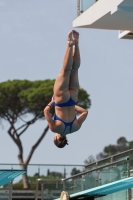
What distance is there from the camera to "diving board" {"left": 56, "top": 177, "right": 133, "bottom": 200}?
14.1 m

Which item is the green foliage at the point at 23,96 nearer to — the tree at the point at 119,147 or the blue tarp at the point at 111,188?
the tree at the point at 119,147

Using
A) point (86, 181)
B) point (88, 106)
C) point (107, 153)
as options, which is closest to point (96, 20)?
point (86, 181)

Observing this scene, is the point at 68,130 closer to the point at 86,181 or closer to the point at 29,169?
the point at 86,181

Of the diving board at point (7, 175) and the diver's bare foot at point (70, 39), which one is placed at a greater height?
the diver's bare foot at point (70, 39)

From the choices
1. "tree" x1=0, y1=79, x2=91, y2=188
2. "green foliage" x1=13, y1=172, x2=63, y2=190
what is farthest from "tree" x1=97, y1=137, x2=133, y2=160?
"green foliage" x1=13, y1=172, x2=63, y2=190

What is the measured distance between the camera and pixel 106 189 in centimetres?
1483

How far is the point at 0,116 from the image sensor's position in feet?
164

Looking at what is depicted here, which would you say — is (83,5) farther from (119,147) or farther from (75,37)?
(119,147)

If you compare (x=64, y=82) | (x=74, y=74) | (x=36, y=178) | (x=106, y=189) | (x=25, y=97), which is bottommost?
(x=106, y=189)

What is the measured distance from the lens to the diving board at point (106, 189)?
14094 mm

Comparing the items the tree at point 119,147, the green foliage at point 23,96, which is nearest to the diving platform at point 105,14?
the green foliage at point 23,96

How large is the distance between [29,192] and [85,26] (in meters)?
15.3

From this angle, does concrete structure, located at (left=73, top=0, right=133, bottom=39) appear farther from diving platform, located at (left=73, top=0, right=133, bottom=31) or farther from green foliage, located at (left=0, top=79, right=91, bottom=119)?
green foliage, located at (left=0, top=79, right=91, bottom=119)

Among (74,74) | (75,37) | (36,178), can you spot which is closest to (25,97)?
(36,178)
